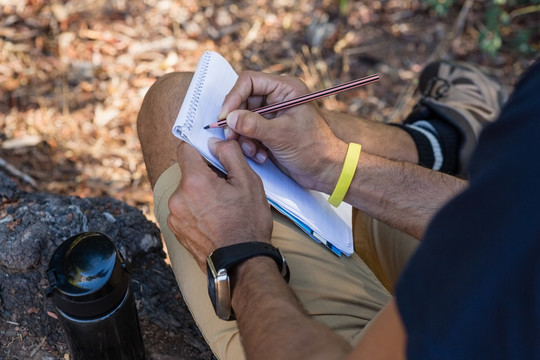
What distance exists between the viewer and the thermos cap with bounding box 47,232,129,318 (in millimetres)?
1298

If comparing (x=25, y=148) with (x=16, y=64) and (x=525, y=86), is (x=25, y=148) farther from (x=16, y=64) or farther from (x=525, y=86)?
(x=525, y=86)

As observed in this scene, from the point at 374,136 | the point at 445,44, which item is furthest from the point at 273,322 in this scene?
the point at 445,44

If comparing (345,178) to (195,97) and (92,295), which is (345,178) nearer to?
(195,97)

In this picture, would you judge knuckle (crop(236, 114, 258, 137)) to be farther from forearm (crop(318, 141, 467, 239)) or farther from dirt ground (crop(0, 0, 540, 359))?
dirt ground (crop(0, 0, 540, 359))

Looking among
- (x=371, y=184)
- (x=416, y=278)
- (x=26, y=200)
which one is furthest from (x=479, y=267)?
(x=26, y=200)

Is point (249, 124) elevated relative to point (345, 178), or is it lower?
elevated

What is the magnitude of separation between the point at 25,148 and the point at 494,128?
8.14 feet

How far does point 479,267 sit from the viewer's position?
805 mm

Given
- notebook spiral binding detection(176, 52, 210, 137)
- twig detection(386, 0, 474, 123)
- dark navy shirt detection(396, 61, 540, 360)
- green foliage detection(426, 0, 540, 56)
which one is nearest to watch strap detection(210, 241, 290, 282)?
notebook spiral binding detection(176, 52, 210, 137)

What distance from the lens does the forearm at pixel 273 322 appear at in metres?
1.12

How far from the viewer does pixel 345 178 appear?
5.59 feet

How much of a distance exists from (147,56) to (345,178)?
7.00ft

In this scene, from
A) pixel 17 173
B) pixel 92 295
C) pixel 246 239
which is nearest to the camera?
pixel 92 295

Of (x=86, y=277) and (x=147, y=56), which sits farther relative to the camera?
(x=147, y=56)
